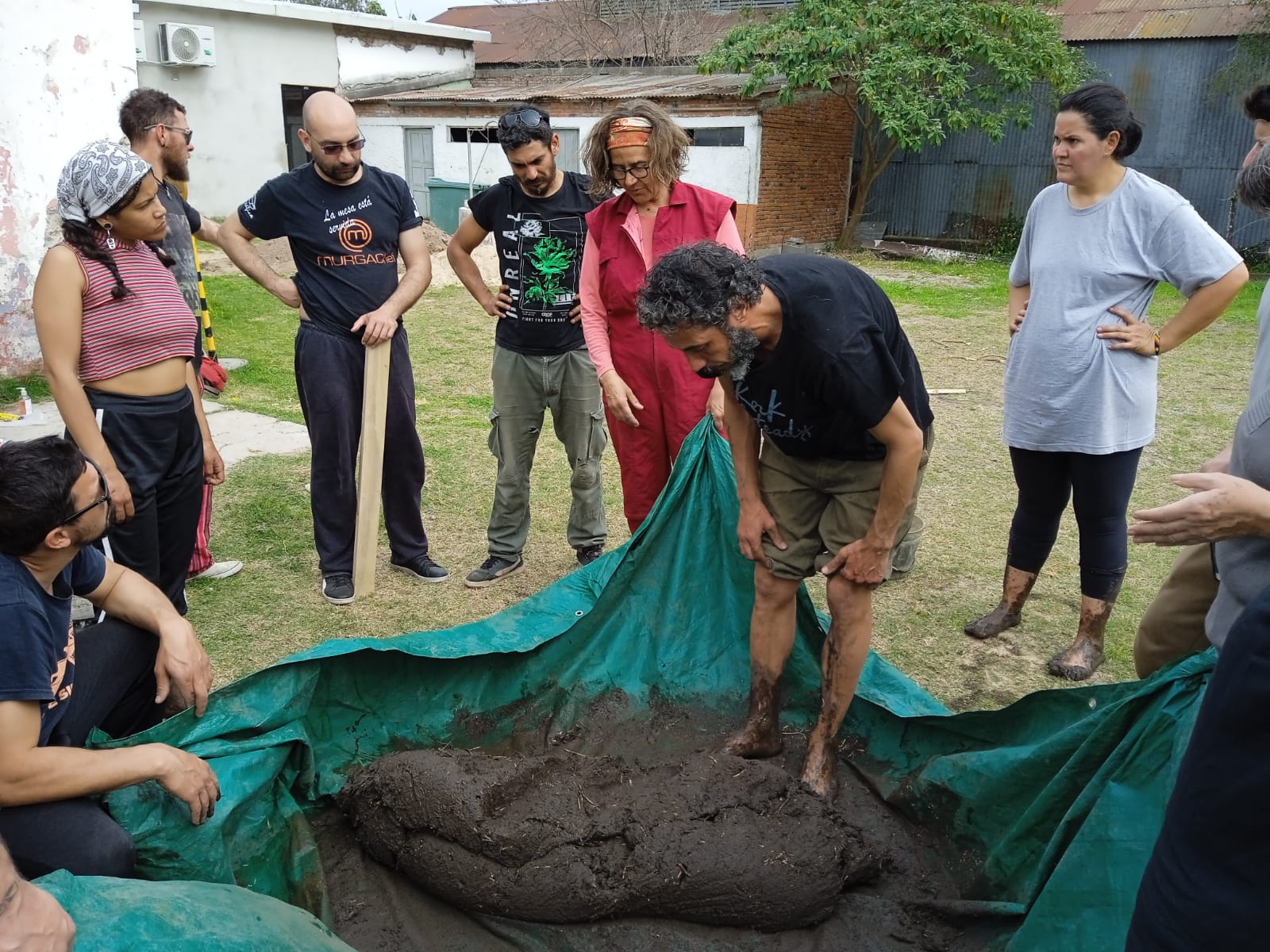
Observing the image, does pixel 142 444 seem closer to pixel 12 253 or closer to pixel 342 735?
pixel 342 735

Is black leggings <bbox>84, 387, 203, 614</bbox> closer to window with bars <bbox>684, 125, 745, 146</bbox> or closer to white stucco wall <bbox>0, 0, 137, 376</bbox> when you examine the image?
white stucco wall <bbox>0, 0, 137, 376</bbox>

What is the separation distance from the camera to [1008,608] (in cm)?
359

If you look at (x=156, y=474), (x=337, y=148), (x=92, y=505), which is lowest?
(x=156, y=474)

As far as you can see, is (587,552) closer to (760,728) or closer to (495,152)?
(760,728)

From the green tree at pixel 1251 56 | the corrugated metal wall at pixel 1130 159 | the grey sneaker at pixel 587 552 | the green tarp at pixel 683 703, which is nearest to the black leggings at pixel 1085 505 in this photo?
the green tarp at pixel 683 703

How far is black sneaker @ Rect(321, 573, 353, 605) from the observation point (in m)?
3.84

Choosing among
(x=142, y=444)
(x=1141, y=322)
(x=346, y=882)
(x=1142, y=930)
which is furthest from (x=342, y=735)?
(x=1141, y=322)

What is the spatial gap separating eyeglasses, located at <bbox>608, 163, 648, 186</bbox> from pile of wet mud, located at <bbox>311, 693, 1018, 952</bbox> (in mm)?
1761

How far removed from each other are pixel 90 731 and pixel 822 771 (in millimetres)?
1704

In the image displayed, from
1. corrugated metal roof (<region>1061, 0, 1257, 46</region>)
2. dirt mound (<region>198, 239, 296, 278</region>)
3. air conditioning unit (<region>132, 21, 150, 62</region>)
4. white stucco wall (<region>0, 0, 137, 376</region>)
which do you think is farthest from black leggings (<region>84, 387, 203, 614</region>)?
corrugated metal roof (<region>1061, 0, 1257, 46</region>)

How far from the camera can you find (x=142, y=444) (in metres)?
2.91

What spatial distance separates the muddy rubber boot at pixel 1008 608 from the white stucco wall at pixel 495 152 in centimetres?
1143

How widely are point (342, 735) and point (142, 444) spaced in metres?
1.03

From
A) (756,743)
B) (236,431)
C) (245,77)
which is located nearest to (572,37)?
(245,77)
